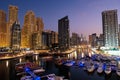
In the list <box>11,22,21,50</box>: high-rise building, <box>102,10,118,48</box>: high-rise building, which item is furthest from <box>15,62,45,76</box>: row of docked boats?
<box>102,10,118,48</box>: high-rise building

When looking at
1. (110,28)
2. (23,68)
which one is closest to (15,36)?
(110,28)

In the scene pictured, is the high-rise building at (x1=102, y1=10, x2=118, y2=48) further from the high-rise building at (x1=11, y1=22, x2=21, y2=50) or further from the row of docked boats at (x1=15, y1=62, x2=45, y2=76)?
the row of docked boats at (x1=15, y1=62, x2=45, y2=76)

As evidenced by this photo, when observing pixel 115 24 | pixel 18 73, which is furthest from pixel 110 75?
pixel 115 24

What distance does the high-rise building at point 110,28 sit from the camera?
156m

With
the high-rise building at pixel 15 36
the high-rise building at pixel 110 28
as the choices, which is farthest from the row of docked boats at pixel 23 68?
the high-rise building at pixel 110 28

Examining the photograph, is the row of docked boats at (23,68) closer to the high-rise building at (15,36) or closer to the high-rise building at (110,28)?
the high-rise building at (15,36)

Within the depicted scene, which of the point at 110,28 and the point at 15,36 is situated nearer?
the point at 15,36

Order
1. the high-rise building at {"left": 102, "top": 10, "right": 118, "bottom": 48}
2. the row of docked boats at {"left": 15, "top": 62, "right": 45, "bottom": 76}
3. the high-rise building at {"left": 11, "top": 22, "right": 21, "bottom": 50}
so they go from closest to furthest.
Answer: the row of docked boats at {"left": 15, "top": 62, "right": 45, "bottom": 76}, the high-rise building at {"left": 102, "top": 10, "right": 118, "bottom": 48}, the high-rise building at {"left": 11, "top": 22, "right": 21, "bottom": 50}

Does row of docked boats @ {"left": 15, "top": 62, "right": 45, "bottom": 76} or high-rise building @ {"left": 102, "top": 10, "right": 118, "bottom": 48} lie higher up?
high-rise building @ {"left": 102, "top": 10, "right": 118, "bottom": 48}

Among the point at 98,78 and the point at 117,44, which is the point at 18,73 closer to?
the point at 98,78

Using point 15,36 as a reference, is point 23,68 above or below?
below

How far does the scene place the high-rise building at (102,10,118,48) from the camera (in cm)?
15569

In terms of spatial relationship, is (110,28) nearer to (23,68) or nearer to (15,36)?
(15,36)

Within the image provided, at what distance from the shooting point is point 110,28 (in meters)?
171
